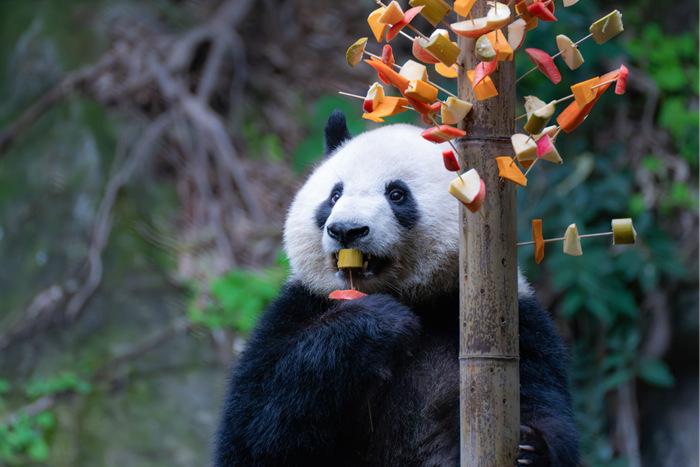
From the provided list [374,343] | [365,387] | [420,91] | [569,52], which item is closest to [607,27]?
[569,52]

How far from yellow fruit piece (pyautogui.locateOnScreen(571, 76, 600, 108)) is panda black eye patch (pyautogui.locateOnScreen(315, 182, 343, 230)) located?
120 cm

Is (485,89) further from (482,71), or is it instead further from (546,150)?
(546,150)

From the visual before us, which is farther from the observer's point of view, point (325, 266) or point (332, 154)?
point (332, 154)

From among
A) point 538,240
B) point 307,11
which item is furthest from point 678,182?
point 538,240

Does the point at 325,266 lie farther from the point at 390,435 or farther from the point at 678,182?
the point at 678,182

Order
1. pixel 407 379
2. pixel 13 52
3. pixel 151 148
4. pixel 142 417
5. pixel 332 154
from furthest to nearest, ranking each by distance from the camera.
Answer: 1. pixel 13 52
2. pixel 151 148
3. pixel 142 417
4. pixel 332 154
5. pixel 407 379

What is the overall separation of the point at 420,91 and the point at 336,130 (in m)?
1.52

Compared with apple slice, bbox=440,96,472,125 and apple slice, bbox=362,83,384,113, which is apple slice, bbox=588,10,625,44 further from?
apple slice, bbox=362,83,384,113

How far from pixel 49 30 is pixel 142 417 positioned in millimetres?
3916

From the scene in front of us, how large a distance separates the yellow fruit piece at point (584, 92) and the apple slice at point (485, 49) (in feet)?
0.79

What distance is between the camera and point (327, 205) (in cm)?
336

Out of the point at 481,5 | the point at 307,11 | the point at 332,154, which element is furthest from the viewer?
the point at 307,11

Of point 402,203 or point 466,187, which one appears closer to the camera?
point 466,187

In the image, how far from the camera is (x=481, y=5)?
229cm
